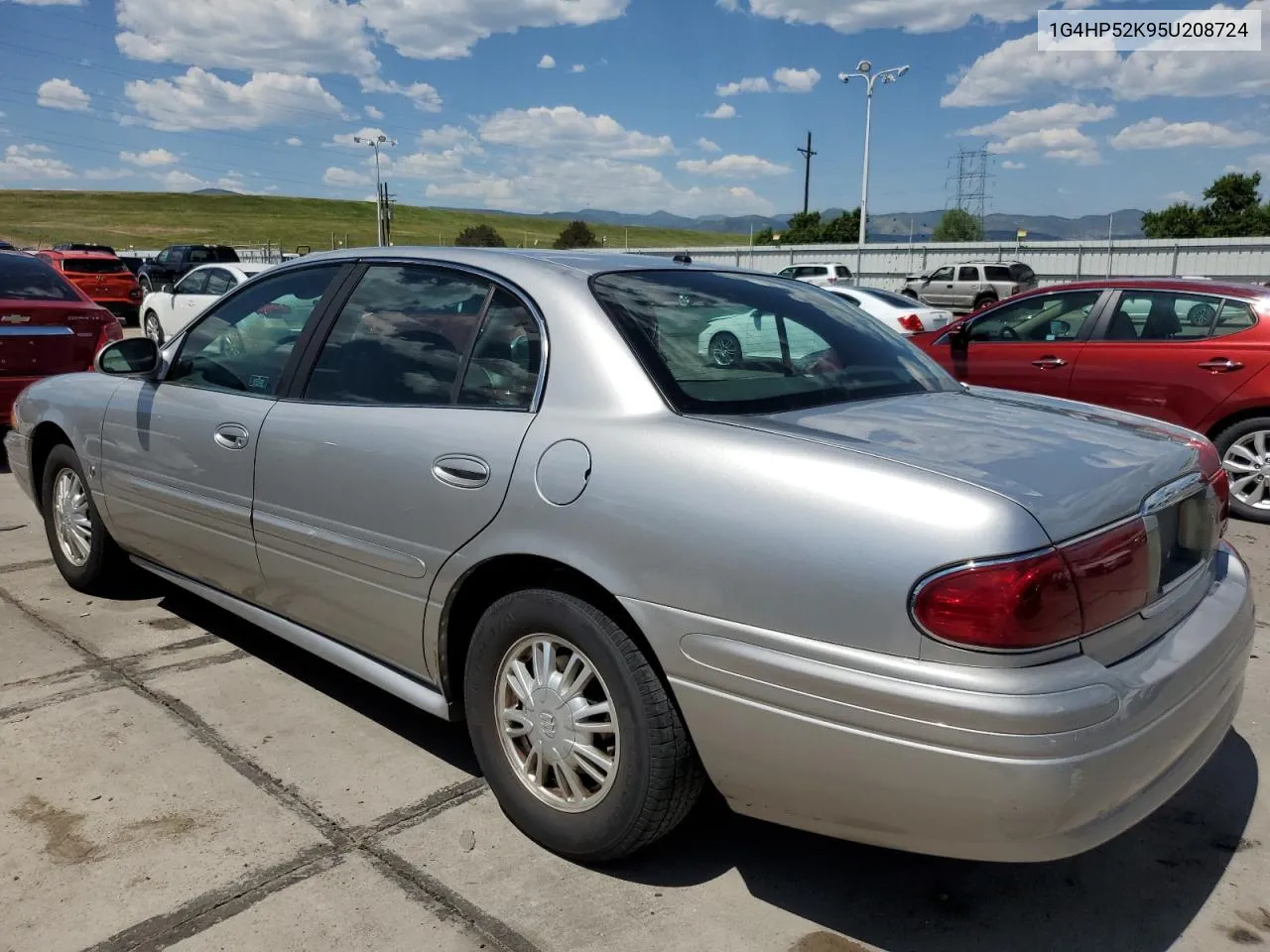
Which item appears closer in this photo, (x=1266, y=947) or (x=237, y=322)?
(x=1266, y=947)

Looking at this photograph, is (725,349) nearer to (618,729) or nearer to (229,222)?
(618,729)

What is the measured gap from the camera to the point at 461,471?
106 inches

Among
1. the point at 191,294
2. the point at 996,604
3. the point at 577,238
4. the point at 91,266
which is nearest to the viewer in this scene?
the point at 996,604

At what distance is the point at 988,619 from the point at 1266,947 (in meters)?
1.24

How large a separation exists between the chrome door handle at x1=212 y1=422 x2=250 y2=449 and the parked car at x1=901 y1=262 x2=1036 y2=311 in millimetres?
30269

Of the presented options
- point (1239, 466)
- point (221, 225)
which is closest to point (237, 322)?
point (1239, 466)

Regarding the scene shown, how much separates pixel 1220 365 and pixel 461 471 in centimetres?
589

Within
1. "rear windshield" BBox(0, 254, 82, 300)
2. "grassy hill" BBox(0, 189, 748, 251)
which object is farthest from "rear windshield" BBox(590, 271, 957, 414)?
"grassy hill" BBox(0, 189, 748, 251)

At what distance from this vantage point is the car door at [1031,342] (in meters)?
7.26

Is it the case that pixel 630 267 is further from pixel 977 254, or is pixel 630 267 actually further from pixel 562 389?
pixel 977 254

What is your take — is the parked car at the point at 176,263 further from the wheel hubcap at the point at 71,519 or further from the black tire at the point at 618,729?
the black tire at the point at 618,729

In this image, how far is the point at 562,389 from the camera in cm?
262

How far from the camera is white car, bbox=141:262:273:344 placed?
1434 cm

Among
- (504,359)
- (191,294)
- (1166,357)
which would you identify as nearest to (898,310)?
(1166,357)
